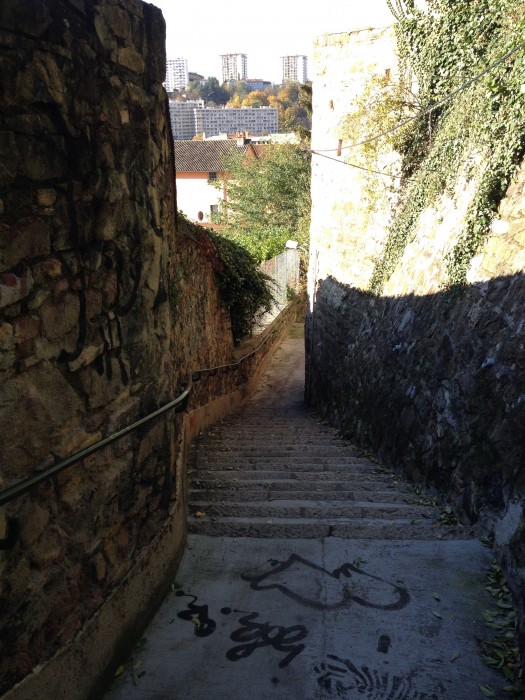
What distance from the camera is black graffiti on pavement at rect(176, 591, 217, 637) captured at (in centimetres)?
336

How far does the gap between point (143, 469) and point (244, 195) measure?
25.7 metres

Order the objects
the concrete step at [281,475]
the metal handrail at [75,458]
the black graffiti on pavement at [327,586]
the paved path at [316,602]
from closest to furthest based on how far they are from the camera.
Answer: the metal handrail at [75,458] → the paved path at [316,602] → the black graffiti on pavement at [327,586] → the concrete step at [281,475]

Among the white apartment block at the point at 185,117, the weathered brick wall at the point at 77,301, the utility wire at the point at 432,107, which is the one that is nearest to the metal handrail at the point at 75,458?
the weathered brick wall at the point at 77,301

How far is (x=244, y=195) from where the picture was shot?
2809 cm

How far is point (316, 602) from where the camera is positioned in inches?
140

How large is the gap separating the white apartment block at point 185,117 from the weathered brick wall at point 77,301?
484ft

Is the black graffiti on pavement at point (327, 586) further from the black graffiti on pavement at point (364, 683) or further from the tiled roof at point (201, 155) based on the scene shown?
the tiled roof at point (201, 155)

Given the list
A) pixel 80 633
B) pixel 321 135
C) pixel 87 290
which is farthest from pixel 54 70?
pixel 321 135

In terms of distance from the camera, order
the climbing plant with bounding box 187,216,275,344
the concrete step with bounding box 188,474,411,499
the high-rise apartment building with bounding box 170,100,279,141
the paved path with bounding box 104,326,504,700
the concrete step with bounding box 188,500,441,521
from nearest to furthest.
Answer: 1. the paved path with bounding box 104,326,504,700
2. the concrete step with bounding box 188,500,441,521
3. the concrete step with bounding box 188,474,411,499
4. the climbing plant with bounding box 187,216,275,344
5. the high-rise apartment building with bounding box 170,100,279,141

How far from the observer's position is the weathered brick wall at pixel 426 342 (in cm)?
432

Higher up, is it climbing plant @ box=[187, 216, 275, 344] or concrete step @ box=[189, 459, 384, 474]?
climbing plant @ box=[187, 216, 275, 344]

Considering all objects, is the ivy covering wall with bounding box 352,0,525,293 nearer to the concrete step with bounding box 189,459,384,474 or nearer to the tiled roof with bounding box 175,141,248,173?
the concrete step with bounding box 189,459,384,474

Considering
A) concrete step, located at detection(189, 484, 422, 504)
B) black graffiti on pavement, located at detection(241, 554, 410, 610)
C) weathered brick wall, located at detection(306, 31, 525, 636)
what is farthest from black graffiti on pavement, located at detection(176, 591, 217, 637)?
weathered brick wall, located at detection(306, 31, 525, 636)

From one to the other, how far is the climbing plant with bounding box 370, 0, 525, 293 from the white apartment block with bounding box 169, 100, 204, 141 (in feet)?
466
